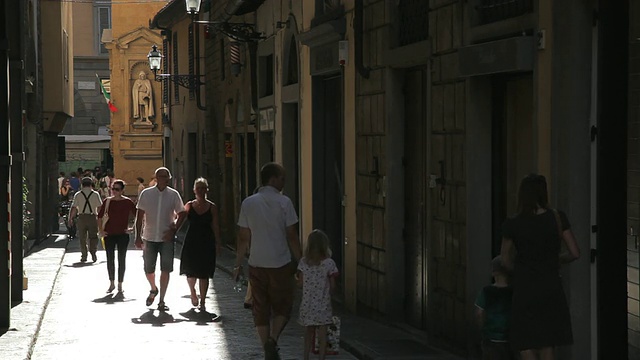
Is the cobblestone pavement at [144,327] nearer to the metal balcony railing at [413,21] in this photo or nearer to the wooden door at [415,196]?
the wooden door at [415,196]

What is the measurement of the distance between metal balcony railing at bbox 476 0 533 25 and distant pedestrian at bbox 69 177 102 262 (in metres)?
14.1

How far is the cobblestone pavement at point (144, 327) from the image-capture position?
1256 cm

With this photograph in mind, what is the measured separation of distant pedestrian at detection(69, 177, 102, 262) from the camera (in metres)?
24.8

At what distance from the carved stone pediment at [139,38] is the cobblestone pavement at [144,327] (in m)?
32.3

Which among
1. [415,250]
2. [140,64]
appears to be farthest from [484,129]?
[140,64]

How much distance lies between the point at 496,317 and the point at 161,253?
8.34m

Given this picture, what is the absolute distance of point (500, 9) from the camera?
11.0 metres

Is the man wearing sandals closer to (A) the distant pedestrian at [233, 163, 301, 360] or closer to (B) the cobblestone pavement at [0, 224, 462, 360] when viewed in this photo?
(B) the cobblestone pavement at [0, 224, 462, 360]

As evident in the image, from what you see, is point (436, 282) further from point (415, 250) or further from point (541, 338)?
point (541, 338)

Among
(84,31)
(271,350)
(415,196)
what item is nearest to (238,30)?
(415,196)

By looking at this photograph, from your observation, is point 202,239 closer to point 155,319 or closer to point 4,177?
point 155,319

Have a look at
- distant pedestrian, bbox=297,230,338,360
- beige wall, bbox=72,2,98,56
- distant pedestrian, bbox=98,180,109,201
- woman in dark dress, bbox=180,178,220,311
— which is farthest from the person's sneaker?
beige wall, bbox=72,2,98,56

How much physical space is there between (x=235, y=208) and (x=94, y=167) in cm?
3678

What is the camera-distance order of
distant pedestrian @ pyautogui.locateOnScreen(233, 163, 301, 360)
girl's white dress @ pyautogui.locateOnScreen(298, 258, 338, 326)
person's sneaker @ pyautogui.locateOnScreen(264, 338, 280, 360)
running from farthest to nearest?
distant pedestrian @ pyautogui.locateOnScreen(233, 163, 301, 360) → person's sneaker @ pyautogui.locateOnScreen(264, 338, 280, 360) → girl's white dress @ pyautogui.locateOnScreen(298, 258, 338, 326)
